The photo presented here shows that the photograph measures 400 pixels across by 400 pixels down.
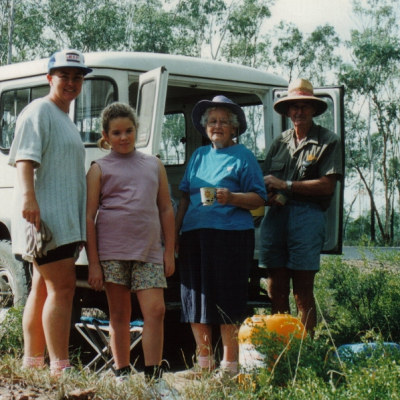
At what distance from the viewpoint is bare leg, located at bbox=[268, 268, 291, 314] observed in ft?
15.6

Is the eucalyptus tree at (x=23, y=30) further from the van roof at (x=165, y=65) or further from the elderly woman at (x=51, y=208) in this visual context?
the elderly woman at (x=51, y=208)

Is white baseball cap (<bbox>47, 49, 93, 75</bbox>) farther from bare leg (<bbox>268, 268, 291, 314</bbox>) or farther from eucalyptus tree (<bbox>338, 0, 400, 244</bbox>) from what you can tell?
eucalyptus tree (<bbox>338, 0, 400, 244</bbox>)

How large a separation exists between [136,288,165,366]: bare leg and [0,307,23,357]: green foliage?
1.39 meters

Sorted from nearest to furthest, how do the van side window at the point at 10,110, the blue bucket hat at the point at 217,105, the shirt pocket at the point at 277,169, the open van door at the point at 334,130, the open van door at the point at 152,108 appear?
the blue bucket hat at the point at 217,105 < the shirt pocket at the point at 277,169 < the open van door at the point at 152,108 < the open van door at the point at 334,130 < the van side window at the point at 10,110

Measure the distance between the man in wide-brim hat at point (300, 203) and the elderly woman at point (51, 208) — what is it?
143 centimetres

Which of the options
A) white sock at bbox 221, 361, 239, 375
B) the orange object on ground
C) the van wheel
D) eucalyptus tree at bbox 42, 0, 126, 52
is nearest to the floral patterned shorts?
the orange object on ground

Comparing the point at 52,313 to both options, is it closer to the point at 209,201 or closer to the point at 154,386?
the point at 154,386

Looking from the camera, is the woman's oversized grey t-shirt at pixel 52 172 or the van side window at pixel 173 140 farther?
the van side window at pixel 173 140

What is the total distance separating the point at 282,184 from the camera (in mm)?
4566

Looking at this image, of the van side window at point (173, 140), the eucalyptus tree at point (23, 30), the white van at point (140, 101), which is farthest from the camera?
the eucalyptus tree at point (23, 30)

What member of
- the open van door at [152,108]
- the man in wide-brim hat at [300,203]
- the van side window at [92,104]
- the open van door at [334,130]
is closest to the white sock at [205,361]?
the man in wide-brim hat at [300,203]

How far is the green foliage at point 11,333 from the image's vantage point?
4.72 meters

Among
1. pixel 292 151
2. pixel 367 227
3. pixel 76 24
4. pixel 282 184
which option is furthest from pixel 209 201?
pixel 367 227

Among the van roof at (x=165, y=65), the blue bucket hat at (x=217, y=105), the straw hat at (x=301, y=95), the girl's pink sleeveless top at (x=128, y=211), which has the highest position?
the van roof at (x=165, y=65)
